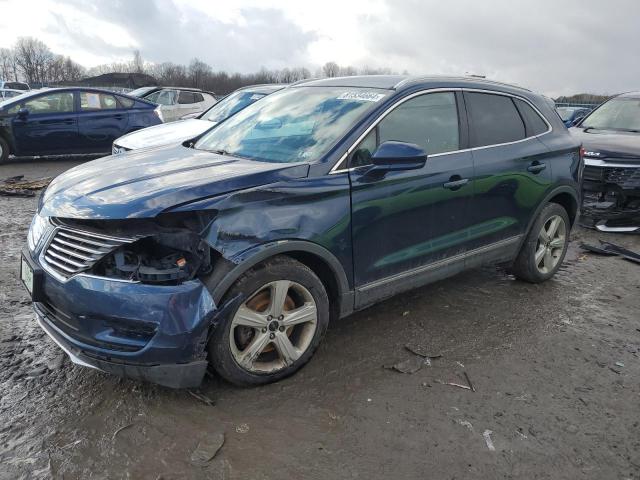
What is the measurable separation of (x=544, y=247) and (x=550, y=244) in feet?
0.30

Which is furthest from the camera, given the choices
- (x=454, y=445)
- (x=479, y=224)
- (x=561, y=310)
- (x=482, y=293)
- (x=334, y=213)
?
(x=482, y=293)

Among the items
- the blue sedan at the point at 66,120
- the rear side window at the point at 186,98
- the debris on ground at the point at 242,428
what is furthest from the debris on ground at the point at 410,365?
the rear side window at the point at 186,98

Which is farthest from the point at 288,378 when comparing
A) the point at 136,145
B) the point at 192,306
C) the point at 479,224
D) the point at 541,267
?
the point at 136,145

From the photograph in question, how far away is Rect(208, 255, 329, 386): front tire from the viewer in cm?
271

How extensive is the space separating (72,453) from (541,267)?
13.5ft

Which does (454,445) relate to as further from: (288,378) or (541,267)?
(541,267)

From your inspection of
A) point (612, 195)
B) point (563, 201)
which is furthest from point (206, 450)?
point (612, 195)

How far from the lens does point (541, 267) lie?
4.76 m

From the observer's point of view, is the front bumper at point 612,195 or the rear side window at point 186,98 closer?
the front bumper at point 612,195

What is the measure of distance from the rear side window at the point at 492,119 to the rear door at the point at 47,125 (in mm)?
8764

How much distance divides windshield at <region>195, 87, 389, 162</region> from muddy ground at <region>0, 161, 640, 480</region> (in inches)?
53.9

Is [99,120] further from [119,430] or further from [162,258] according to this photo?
[119,430]

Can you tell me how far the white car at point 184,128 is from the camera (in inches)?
265

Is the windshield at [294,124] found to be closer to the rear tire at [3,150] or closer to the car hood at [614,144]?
the car hood at [614,144]
